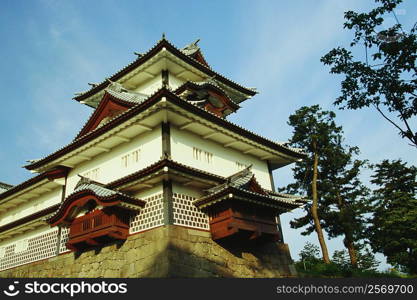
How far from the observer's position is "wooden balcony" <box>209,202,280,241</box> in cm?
1417

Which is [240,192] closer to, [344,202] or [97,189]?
[97,189]

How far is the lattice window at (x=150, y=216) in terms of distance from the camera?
1416cm

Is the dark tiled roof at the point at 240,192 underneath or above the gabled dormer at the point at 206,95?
underneath

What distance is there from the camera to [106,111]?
19062 mm

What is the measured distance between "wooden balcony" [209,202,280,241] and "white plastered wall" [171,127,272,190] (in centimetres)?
259

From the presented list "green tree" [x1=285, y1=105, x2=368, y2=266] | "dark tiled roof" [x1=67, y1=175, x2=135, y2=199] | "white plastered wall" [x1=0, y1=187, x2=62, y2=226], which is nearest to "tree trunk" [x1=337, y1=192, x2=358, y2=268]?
"green tree" [x1=285, y1=105, x2=368, y2=266]

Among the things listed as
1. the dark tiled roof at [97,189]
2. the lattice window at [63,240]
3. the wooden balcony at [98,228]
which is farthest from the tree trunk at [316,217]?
the lattice window at [63,240]

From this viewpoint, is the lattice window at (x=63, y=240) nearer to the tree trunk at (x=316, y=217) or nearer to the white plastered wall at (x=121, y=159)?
the white plastered wall at (x=121, y=159)

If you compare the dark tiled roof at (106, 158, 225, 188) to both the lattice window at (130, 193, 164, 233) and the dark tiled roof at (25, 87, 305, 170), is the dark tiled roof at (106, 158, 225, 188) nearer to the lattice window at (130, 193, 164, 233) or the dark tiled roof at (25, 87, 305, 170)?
the lattice window at (130, 193, 164, 233)

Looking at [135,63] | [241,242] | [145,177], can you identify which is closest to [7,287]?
[145,177]

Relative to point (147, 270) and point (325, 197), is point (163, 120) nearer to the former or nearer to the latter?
point (147, 270)

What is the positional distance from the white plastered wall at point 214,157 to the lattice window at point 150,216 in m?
2.06

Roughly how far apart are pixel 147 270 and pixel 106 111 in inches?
371

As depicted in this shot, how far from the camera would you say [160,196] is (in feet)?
47.5
